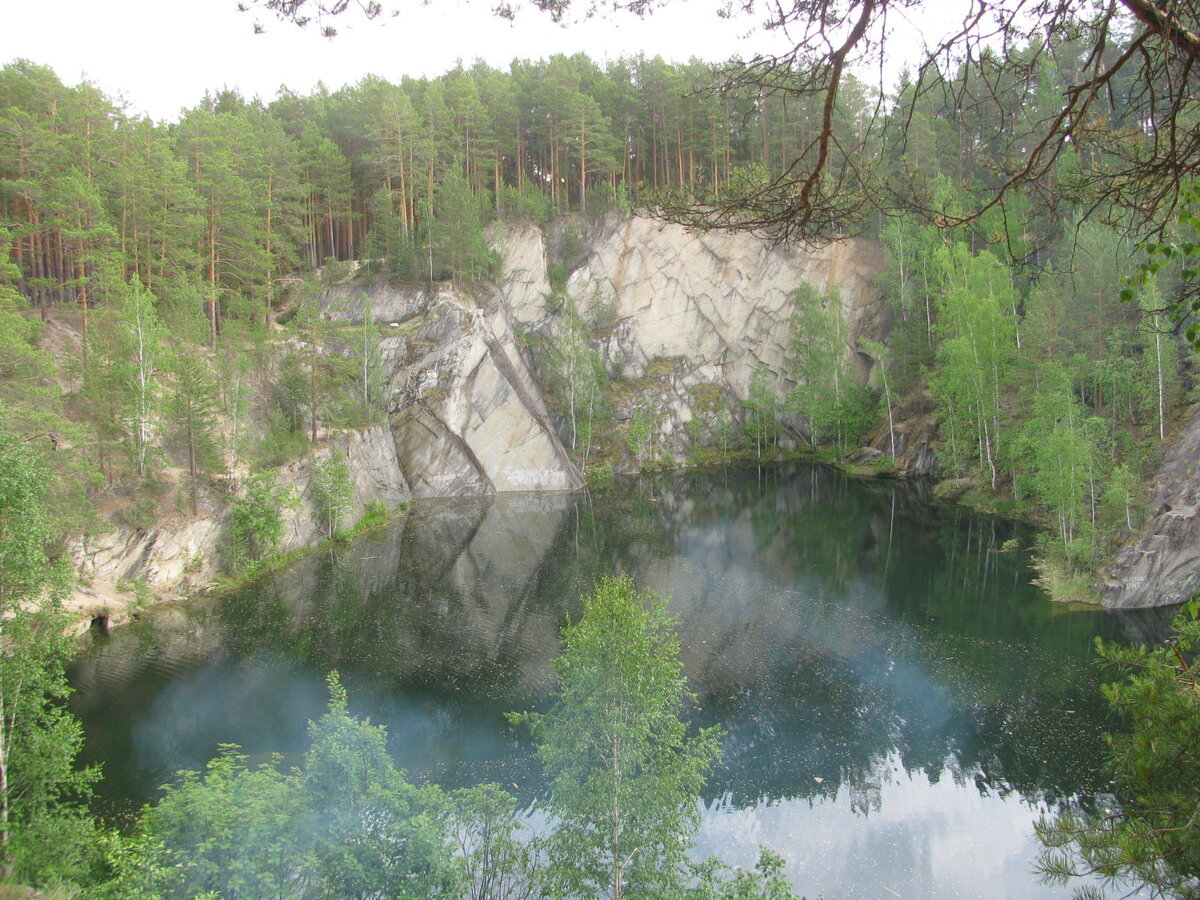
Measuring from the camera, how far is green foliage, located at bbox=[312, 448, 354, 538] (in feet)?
100.0

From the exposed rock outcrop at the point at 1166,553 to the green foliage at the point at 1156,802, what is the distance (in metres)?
19.8

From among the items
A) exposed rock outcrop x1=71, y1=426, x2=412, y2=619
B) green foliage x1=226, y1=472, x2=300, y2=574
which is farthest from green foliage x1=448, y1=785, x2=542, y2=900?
green foliage x1=226, y1=472, x2=300, y2=574

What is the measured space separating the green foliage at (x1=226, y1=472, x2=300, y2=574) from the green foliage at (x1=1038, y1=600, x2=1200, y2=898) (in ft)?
86.9

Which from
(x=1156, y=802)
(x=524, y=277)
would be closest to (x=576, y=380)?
(x=524, y=277)

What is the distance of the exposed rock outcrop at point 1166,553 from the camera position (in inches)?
826

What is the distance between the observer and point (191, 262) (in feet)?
108

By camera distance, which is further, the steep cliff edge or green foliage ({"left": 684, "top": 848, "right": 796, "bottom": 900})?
the steep cliff edge

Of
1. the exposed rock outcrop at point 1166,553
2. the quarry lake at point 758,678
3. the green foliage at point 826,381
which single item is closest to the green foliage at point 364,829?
the quarry lake at point 758,678

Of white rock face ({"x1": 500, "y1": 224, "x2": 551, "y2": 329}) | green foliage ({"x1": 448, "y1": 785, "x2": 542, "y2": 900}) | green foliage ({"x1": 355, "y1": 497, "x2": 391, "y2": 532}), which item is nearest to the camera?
green foliage ({"x1": 448, "y1": 785, "x2": 542, "y2": 900})

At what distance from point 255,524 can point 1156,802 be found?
27003mm

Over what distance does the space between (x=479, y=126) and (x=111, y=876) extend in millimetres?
52111

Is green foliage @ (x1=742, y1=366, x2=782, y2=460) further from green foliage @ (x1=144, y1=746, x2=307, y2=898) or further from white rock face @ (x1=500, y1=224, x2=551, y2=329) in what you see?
green foliage @ (x1=144, y1=746, x2=307, y2=898)

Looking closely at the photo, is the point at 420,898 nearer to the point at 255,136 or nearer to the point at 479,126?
the point at 255,136

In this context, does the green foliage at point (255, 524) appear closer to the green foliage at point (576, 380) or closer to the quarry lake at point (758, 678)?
the quarry lake at point (758, 678)
